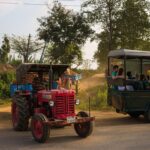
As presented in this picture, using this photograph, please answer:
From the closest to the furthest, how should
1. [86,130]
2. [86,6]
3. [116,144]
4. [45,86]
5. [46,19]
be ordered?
[116,144] → [86,130] → [45,86] → [86,6] → [46,19]

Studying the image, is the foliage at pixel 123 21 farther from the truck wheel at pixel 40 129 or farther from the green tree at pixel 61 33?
the truck wheel at pixel 40 129

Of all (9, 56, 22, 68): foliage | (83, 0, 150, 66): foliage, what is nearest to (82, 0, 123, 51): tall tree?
(83, 0, 150, 66): foliage

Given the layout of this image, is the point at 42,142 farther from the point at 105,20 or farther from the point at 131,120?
the point at 105,20

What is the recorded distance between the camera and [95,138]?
12797 millimetres

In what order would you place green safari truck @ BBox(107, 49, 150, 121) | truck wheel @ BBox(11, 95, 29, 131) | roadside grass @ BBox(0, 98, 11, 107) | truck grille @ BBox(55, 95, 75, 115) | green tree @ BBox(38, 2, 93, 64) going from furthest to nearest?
1. green tree @ BBox(38, 2, 93, 64)
2. roadside grass @ BBox(0, 98, 11, 107)
3. green safari truck @ BBox(107, 49, 150, 121)
4. truck wheel @ BBox(11, 95, 29, 131)
5. truck grille @ BBox(55, 95, 75, 115)

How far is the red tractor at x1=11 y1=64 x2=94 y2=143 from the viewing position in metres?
12.4

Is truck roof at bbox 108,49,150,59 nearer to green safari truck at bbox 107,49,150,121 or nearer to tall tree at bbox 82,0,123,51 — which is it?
green safari truck at bbox 107,49,150,121

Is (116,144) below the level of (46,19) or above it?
below

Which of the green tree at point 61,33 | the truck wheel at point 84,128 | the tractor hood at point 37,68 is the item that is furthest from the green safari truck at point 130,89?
the green tree at point 61,33

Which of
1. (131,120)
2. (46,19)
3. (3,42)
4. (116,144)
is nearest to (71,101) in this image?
(116,144)

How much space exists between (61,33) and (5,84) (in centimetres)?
878

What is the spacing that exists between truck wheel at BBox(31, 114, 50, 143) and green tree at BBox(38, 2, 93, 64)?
21348mm

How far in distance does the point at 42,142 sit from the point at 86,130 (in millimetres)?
1506

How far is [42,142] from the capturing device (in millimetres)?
12062
